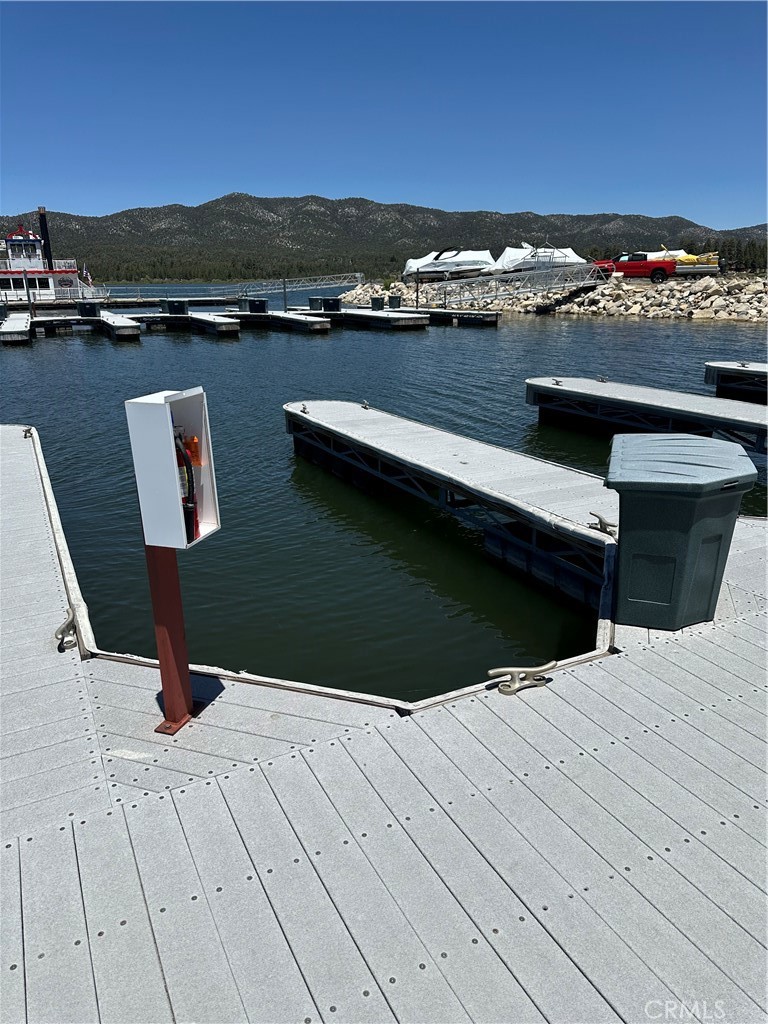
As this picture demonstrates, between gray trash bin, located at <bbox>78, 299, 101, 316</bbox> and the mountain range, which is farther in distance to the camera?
the mountain range

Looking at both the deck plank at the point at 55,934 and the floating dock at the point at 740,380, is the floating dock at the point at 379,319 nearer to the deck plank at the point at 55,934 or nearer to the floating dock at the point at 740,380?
the floating dock at the point at 740,380

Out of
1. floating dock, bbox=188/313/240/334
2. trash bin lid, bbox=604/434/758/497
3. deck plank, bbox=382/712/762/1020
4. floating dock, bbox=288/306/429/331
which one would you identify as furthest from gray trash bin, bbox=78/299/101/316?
deck plank, bbox=382/712/762/1020

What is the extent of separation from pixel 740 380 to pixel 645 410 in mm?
6196

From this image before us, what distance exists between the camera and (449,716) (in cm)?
505

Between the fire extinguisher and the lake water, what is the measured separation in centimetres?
368

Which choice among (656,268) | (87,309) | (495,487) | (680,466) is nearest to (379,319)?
(87,309)

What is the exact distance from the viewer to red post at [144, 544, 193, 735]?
4.54m

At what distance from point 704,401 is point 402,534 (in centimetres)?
1003

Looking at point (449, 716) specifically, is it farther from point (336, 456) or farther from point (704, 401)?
point (704, 401)

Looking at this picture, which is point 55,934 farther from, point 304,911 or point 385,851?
point 385,851

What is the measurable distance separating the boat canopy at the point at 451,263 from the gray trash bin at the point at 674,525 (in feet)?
250

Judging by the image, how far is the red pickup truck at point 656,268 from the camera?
65.3m

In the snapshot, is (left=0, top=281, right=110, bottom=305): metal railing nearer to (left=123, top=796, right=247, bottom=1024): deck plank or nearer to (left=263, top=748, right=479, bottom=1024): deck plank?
(left=123, top=796, right=247, bottom=1024): deck plank

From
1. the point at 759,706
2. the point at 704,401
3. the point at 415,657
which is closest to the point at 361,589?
the point at 415,657
